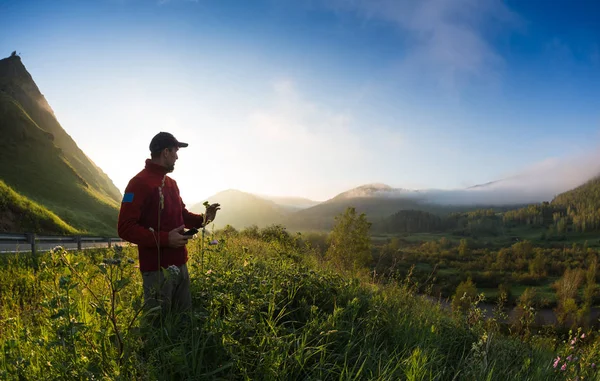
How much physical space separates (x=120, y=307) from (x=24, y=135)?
71524mm

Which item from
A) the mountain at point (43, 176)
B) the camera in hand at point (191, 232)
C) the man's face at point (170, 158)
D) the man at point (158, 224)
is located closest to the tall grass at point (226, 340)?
the man at point (158, 224)

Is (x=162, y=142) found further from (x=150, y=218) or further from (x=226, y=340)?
(x=226, y=340)

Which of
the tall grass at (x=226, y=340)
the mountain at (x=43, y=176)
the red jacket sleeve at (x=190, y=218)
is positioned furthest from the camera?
the mountain at (x=43, y=176)

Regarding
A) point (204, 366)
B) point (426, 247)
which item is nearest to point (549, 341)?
point (204, 366)

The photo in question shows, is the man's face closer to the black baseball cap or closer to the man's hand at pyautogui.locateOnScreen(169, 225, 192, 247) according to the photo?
the black baseball cap

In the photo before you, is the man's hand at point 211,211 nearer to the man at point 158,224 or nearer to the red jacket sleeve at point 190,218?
the man at point 158,224

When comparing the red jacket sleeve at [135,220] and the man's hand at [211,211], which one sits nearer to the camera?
the red jacket sleeve at [135,220]

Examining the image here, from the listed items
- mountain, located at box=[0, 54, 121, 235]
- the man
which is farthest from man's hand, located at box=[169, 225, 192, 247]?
mountain, located at box=[0, 54, 121, 235]

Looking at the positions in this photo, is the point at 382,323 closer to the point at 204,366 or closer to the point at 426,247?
the point at 204,366

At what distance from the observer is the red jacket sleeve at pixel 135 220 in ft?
9.86

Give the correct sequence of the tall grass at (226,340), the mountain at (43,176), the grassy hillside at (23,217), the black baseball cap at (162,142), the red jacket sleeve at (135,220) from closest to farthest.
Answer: the tall grass at (226,340) < the red jacket sleeve at (135,220) < the black baseball cap at (162,142) < the grassy hillside at (23,217) < the mountain at (43,176)

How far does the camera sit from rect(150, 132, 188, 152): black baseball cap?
11.4ft

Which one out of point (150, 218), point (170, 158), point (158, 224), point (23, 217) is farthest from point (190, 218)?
point (23, 217)

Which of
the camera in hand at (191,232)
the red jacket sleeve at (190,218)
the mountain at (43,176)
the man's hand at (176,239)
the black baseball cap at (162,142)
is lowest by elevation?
the man's hand at (176,239)
